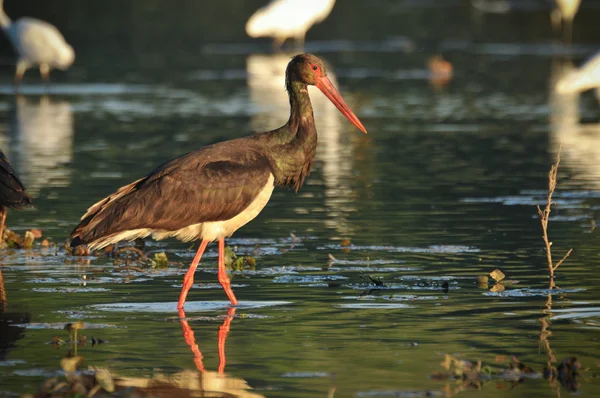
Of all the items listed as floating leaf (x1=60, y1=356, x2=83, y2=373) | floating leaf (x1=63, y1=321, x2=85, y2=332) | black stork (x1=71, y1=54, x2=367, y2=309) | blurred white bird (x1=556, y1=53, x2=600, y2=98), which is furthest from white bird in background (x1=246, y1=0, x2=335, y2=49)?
floating leaf (x1=60, y1=356, x2=83, y2=373)

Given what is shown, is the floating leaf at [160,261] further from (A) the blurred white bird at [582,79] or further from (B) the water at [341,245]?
(A) the blurred white bird at [582,79]

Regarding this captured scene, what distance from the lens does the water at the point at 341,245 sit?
896cm

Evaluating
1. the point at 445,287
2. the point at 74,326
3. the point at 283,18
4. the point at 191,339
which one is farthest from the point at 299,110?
the point at 283,18

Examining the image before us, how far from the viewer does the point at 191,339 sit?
9.65 metres

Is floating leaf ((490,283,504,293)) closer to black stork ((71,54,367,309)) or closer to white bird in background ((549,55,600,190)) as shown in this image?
black stork ((71,54,367,309))

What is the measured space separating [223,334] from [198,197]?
4.73 ft

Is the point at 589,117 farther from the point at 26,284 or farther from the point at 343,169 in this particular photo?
the point at 26,284

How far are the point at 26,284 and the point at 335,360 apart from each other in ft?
12.0

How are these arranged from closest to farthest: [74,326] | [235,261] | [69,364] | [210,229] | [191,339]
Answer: [69,364] < [74,326] < [191,339] < [210,229] < [235,261]

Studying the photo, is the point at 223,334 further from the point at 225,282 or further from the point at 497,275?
the point at 497,275

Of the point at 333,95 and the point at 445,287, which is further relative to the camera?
the point at 333,95

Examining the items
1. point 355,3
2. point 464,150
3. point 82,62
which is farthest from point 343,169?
point 355,3

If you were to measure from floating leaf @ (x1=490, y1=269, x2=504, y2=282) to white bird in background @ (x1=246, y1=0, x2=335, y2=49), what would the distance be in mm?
28211

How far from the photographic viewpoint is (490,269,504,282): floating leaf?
444 inches
